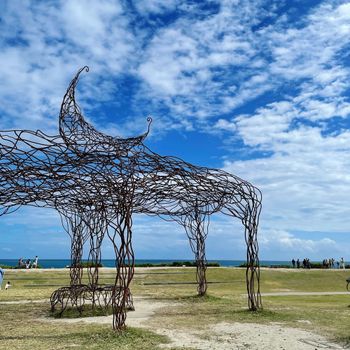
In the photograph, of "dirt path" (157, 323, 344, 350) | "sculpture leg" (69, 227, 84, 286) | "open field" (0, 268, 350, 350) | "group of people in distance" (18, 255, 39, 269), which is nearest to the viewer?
"dirt path" (157, 323, 344, 350)

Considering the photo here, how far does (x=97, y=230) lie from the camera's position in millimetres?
15867

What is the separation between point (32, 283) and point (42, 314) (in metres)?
13.4

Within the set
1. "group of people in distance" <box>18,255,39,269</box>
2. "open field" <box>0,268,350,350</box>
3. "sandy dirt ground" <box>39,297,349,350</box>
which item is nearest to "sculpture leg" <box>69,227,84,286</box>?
"open field" <box>0,268,350,350</box>

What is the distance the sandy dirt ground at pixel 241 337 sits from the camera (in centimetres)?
848

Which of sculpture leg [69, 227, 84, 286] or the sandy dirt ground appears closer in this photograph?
the sandy dirt ground

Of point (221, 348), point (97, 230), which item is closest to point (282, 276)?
point (97, 230)

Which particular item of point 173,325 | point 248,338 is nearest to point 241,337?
point 248,338

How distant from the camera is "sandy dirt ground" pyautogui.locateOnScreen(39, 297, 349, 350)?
8.48 metres

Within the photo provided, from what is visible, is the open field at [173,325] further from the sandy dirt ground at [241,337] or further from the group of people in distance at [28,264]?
the group of people in distance at [28,264]

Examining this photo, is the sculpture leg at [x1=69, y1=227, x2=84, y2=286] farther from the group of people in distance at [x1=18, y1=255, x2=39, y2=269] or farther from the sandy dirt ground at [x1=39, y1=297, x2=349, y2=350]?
the group of people in distance at [x1=18, y1=255, x2=39, y2=269]

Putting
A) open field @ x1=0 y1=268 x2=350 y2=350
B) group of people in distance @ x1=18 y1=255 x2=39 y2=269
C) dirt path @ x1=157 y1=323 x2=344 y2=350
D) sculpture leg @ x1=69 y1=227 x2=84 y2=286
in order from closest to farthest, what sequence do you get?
dirt path @ x1=157 y1=323 x2=344 y2=350 → open field @ x1=0 y1=268 x2=350 y2=350 → sculpture leg @ x1=69 y1=227 x2=84 y2=286 → group of people in distance @ x1=18 y1=255 x2=39 y2=269

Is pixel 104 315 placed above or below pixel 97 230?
below

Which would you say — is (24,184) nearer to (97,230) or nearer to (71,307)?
(71,307)

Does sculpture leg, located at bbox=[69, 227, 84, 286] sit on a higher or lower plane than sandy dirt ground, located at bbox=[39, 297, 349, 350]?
higher
